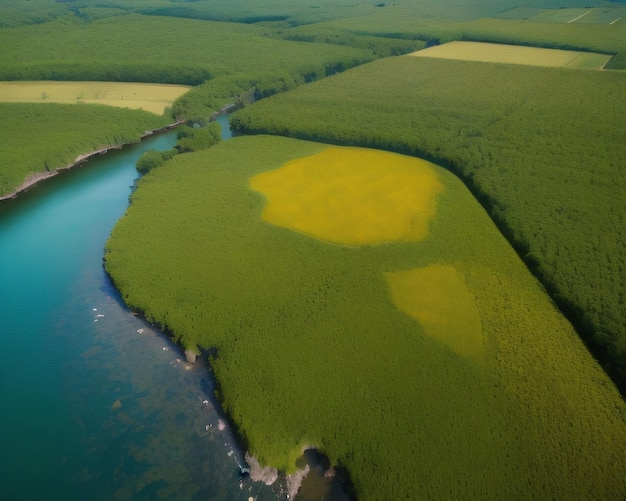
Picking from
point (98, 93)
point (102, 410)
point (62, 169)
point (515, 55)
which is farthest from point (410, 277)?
point (515, 55)

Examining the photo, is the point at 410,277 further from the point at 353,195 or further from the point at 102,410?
the point at 102,410

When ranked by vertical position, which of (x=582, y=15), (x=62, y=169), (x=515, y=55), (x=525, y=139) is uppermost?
(x=525, y=139)

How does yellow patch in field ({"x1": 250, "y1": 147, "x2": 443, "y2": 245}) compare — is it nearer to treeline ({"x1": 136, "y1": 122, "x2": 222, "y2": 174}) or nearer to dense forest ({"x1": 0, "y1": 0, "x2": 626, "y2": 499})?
dense forest ({"x1": 0, "y1": 0, "x2": 626, "y2": 499})

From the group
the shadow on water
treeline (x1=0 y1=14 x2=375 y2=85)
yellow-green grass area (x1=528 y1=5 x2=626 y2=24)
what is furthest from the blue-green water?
yellow-green grass area (x1=528 y1=5 x2=626 y2=24)

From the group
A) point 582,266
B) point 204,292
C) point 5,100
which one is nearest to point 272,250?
point 204,292

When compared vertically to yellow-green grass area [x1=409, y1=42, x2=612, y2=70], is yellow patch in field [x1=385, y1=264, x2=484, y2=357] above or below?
above
